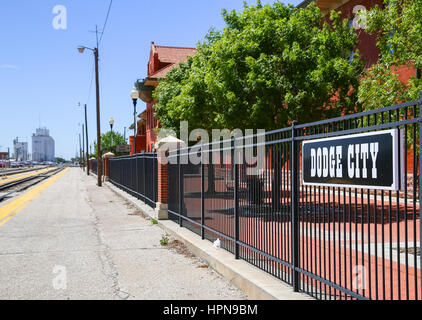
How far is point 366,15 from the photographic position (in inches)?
379

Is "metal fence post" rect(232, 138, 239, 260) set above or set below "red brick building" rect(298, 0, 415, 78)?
below

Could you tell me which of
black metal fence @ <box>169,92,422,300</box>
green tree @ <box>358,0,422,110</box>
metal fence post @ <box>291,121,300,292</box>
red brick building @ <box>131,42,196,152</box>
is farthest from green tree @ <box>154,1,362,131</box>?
red brick building @ <box>131,42,196,152</box>

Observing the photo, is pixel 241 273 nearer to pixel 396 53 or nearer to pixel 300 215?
pixel 300 215

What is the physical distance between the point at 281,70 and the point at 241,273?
9.44 m

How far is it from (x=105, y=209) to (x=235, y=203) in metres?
11.5

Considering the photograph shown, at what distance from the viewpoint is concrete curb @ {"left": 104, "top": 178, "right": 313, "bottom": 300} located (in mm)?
5398

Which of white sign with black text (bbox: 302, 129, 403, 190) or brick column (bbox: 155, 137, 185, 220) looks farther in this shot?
brick column (bbox: 155, 137, 185, 220)

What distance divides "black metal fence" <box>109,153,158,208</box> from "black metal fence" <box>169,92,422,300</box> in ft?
16.6

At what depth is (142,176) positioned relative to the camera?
719 inches

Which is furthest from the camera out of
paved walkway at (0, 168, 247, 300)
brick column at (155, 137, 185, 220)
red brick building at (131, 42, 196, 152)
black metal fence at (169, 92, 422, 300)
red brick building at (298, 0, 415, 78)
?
red brick building at (131, 42, 196, 152)

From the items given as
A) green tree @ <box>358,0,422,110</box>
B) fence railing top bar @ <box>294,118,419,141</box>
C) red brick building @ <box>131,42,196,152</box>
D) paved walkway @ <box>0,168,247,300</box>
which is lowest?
paved walkway @ <box>0,168,247,300</box>

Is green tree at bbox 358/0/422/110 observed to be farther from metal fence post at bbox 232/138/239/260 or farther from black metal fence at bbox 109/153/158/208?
black metal fence at bbox 109/153/158/208
